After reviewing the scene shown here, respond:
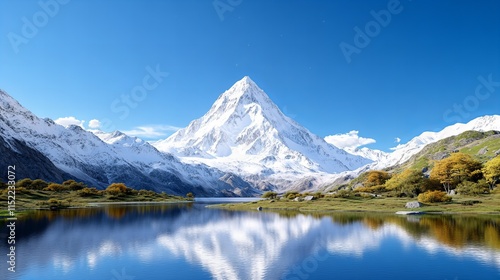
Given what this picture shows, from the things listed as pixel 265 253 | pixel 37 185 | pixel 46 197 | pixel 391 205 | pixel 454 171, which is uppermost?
pixel 454 171

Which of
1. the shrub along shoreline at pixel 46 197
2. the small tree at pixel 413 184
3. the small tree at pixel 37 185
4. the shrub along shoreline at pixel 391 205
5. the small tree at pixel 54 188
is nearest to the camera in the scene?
the shrub along shoreline at pixel 391 205

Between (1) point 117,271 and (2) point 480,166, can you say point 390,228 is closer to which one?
(1) point 117,271

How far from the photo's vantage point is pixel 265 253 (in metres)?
45.8

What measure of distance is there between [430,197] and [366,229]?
55184mm

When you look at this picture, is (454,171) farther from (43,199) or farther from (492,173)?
(43,199)

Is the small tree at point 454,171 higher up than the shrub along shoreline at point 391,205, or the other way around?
the small tree at point 454,171

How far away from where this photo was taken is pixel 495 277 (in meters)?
33.1

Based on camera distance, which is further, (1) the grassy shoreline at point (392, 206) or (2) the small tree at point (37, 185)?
(2) the small tree at point (37, 185)

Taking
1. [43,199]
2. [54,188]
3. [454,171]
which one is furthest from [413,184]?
[54,188]

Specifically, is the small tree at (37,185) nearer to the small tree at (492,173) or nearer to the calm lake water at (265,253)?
the calm lake water at (265,253)

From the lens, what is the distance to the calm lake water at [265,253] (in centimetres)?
3575

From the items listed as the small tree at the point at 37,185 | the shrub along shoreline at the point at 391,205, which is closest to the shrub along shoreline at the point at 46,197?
the small tree at the point at 37,185

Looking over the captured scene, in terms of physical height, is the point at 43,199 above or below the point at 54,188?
below

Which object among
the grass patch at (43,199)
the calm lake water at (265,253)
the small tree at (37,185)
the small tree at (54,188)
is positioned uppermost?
the small tree at (37,185)
